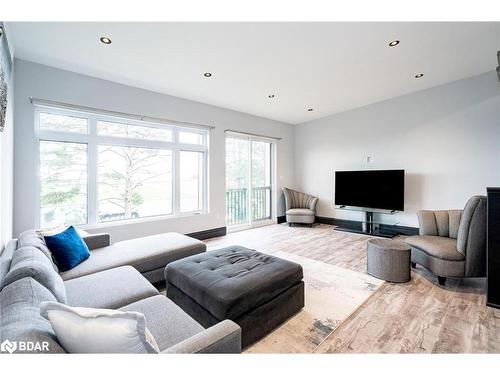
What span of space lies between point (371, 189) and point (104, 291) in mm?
4943

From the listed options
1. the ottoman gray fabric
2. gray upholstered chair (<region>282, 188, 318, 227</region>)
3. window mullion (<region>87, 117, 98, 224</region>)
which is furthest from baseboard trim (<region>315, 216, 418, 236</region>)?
window mullion (<region>87, 117, 98, 224</region>)

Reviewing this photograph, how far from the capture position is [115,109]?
11.0 ft

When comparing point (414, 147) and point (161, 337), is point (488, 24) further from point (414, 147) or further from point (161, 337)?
point (161, 337)

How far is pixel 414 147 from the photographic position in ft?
14.9

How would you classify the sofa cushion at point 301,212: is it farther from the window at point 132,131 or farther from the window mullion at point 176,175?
the window at point 132,131

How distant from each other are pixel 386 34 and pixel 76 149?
4.24 meters

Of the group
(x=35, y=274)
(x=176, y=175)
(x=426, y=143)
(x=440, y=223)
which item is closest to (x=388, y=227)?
(x=426, y=143)

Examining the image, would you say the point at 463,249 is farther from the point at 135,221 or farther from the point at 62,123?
the point at 62,123

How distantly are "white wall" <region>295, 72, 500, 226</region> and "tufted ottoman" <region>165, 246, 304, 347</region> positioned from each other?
13.1ft

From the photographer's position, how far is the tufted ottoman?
1.54 metres

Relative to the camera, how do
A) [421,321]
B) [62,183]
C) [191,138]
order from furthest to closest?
[191,138] → [62,183] → [421,321]

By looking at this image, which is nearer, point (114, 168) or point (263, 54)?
point (263, 54)

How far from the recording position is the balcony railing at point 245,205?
5125 millimetres
